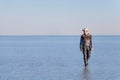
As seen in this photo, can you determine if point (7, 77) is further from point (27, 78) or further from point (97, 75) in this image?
point (97, 75)

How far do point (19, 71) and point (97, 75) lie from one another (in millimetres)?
3334

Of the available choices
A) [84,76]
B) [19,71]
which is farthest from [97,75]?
[19,71]

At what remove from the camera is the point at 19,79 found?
50.6 ft

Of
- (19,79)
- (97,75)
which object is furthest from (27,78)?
(97,75)

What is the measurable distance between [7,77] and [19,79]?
0.73 m

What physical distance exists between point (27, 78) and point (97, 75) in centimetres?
260

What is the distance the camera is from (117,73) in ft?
56.0

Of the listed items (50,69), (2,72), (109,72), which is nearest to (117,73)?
(109,72)

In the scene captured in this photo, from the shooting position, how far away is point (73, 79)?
15336 millimetres

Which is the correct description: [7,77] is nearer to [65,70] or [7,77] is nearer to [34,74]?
[34,74]

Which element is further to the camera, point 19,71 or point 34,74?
point 19,71

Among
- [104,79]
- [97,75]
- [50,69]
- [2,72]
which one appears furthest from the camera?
[50,69]

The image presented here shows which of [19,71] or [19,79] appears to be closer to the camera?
[19,79]

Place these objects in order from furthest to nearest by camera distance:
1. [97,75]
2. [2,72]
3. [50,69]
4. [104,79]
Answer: [50,69] < [2,72] < [97,75] < [104,79]
